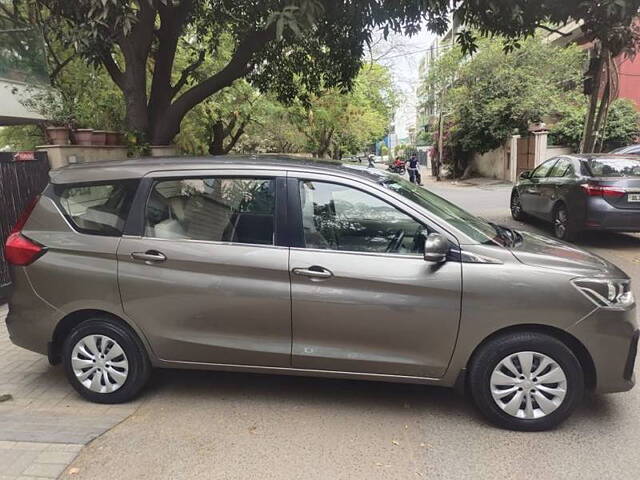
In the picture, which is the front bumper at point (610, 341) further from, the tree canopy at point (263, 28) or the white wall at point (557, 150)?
the white wall at point (557, 150)

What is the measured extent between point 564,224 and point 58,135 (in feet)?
25.6

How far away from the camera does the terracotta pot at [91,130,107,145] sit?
24.3ft

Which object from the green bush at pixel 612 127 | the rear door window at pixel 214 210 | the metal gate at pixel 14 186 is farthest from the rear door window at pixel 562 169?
the green bush at pixel 612 127

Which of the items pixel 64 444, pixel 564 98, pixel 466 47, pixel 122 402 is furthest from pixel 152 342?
pixel 564 98

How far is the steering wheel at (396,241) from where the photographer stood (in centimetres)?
345

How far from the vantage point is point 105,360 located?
3762 millimetres

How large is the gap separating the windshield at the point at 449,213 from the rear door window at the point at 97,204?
72.0 inches

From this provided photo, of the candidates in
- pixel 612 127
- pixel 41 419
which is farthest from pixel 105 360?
pixel 612 127

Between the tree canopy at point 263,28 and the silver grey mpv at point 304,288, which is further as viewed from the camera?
the tree canopy at point 263,28

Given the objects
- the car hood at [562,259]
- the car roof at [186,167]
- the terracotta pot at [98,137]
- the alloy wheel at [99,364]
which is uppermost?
the terracotta pot at [98,137]

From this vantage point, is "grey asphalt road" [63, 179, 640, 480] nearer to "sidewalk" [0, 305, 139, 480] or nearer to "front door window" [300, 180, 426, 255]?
"sidewalk" [0, 305, 139, 480]

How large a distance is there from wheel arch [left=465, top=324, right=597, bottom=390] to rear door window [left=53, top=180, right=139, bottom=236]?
2575 mm

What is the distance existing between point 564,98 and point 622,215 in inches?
755

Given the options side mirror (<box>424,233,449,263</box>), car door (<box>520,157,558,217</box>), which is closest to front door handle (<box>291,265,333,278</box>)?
side mirror (<box>424,233,449,263</box>)
